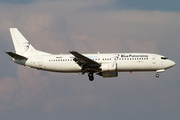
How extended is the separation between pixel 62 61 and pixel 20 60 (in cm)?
763

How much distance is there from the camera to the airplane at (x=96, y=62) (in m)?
60.3

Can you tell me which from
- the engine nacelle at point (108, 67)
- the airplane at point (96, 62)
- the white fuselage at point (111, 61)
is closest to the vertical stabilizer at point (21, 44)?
the airplane at point (96, 62)

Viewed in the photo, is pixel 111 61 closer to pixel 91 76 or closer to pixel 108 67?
pixel 108 67

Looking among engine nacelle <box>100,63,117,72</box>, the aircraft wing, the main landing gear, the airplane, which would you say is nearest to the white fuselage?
the airplane

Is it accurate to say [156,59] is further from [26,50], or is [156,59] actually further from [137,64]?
[26,50]

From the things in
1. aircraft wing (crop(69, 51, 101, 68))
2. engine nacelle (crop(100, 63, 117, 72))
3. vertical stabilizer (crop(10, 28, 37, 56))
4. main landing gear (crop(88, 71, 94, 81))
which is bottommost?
main landing gear (crop(88, 71, 94, 81))

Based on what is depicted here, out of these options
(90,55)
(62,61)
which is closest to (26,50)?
(62,61)

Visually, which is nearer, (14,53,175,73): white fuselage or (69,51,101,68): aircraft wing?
(69,51,101,68): aircraft wing

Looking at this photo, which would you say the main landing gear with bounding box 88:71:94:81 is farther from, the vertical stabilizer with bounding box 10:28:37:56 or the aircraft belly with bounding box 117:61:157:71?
the vertical stabilizer with bounding box 10:28:37:56

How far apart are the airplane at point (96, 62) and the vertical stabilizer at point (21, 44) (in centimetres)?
205

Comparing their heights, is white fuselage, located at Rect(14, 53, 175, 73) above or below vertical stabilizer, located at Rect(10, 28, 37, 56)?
below

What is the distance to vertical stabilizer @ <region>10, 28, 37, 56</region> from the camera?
6550 cm

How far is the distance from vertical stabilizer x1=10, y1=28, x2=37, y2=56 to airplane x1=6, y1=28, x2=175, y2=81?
2053mm

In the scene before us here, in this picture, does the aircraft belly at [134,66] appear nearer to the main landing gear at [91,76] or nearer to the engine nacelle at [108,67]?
the engine nacelle at [108,67]
